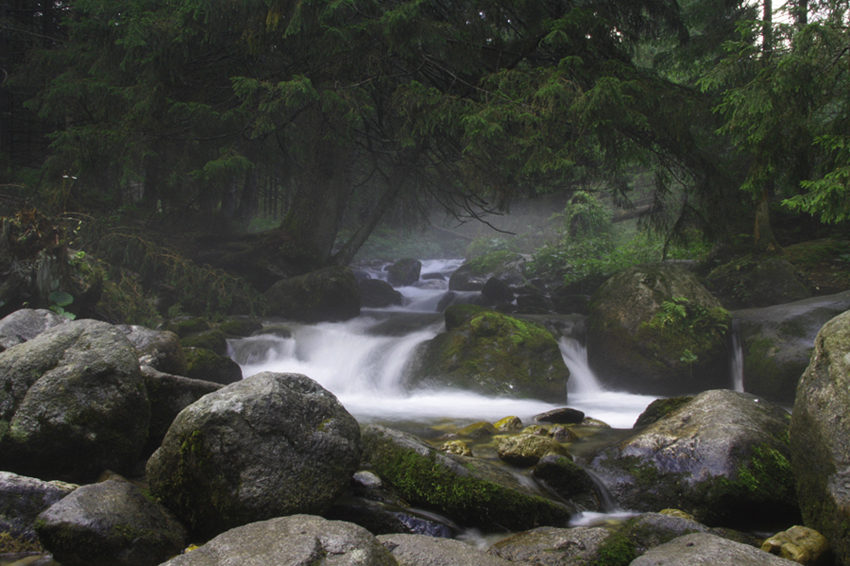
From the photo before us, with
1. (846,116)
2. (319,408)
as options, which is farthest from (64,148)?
(846,116)

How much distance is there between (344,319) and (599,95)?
7.90 metres

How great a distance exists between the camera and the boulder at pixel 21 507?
3.16m

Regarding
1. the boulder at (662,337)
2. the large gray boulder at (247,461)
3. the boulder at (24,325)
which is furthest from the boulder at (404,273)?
the large gray boulder at (247,461)

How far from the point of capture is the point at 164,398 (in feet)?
16.3

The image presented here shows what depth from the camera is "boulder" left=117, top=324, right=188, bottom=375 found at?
6809 mm

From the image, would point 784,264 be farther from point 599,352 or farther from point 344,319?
point 344,319

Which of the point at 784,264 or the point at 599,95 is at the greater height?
the point at 599,95

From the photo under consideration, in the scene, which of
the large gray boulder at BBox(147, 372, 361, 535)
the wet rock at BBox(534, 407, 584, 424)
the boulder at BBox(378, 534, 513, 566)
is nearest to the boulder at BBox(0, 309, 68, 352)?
the large gray boulder at BBox(147, 372, 361, 535)

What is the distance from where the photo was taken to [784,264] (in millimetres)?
10578

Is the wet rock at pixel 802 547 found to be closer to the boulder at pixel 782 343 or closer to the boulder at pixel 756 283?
the boulder at pixel 782 343

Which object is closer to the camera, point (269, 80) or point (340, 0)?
point (340, 0)

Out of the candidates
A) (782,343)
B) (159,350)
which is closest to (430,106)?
(159,350)

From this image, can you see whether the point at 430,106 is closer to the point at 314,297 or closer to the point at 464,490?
the point at 314,297

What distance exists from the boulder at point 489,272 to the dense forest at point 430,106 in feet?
21.8
